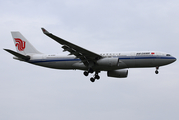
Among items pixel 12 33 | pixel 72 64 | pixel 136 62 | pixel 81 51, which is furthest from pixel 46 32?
pixel 12 33

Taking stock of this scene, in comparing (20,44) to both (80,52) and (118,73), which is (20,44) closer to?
(80,52)

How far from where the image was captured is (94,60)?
4056cm

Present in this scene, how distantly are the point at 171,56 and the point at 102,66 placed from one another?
9.55 metres

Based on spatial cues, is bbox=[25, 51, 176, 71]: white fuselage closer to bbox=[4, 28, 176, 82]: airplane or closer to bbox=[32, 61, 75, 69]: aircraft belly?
bbox=[4, 28, 176, 82]: airplane

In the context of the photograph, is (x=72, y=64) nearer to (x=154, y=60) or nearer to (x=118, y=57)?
(x=118, y=57)

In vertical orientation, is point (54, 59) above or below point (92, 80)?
above

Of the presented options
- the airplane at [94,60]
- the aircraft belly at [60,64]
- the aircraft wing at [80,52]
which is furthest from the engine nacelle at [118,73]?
the aircraft belly at [60,64]

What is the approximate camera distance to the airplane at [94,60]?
39.2 meters

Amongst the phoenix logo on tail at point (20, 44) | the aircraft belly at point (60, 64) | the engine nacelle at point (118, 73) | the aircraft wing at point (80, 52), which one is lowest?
the engine nacelle at point (118, 73)

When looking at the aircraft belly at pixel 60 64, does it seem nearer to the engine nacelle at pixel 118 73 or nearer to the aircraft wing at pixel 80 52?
the aircraft wing at pixel 80 52

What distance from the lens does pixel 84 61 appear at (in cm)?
4084

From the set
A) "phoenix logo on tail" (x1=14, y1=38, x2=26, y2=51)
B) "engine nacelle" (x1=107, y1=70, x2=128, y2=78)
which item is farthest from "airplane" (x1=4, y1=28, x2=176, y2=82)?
"phoenix logo on tail" (x1=14, y1=38, x2=26, y2=51)

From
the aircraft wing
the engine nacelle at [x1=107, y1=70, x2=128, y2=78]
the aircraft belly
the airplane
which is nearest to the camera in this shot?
the aircraft wing

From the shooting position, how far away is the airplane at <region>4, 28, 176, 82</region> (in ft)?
129
